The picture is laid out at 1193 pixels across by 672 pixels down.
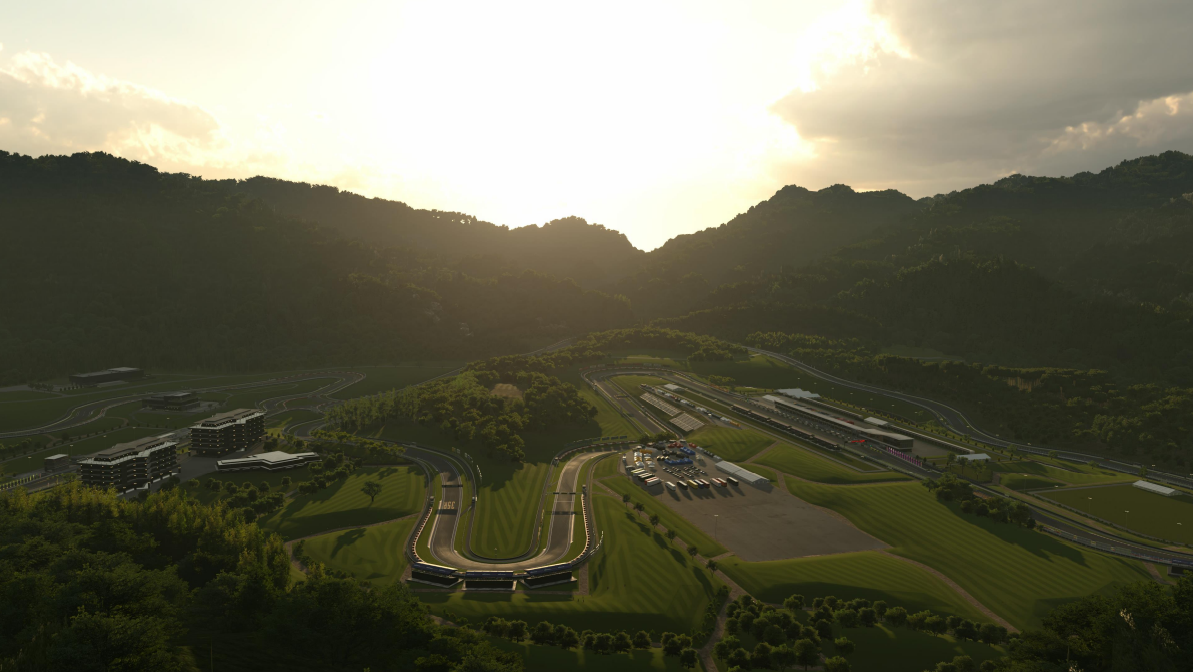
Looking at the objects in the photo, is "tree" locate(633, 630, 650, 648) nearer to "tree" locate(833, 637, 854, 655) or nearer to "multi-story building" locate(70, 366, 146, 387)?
"tree" locate(833, 637, 854, 655)

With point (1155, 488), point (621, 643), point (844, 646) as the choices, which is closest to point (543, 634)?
point (621, 643)

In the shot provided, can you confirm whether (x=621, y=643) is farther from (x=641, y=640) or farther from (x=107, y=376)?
(x=107, y=376)

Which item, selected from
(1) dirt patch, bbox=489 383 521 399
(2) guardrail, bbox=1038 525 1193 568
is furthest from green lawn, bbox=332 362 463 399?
(2) guardrail, bbox=1038 525 1193 568

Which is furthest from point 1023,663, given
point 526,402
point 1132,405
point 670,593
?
point 1132,405

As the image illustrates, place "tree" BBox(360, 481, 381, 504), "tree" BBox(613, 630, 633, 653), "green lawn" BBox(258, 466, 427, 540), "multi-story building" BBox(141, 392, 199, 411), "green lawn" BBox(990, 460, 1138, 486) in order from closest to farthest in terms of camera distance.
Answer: "tree" BBox(613, 630, 633, 653), "green lawn" BBox(258, 466, 427, 540), "tree" BBox(360, 481, 381, 504), "green lawn" BBox(990, 460, 1138, 486), "multi-story building" BBox(141, 392, 199, 411)

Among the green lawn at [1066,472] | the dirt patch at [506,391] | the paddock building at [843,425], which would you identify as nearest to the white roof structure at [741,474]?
the paddock building at [843,425]

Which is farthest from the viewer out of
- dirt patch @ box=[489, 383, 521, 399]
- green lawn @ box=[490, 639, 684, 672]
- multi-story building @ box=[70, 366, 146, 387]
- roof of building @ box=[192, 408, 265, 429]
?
multi-story building @ box=[70, 366, 146, 387]

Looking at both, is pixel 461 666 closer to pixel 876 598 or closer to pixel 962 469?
pixel 876 598
